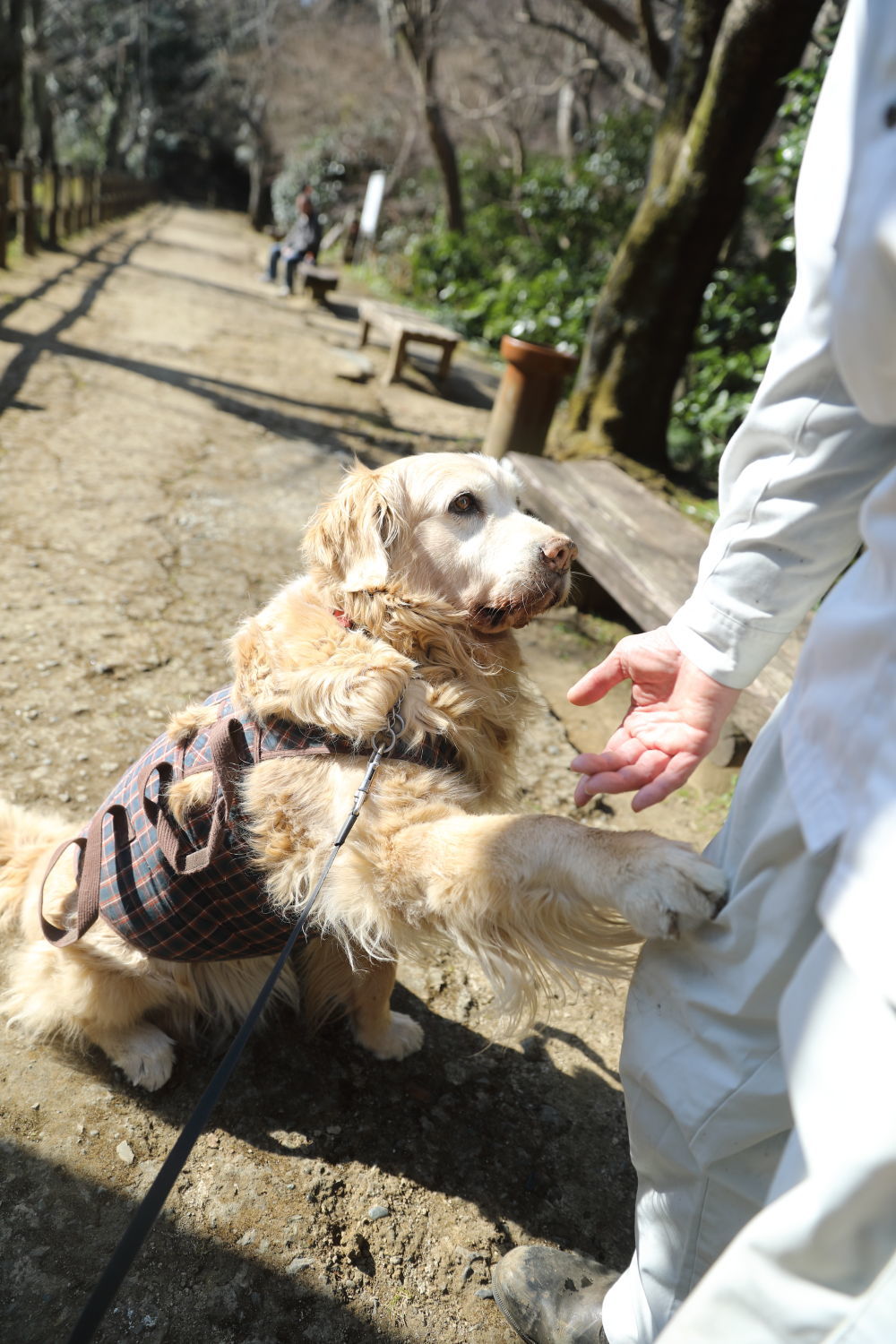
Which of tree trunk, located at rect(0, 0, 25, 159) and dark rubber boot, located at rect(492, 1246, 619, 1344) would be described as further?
tree trunk, located at rect(0, 0, 25, 159)

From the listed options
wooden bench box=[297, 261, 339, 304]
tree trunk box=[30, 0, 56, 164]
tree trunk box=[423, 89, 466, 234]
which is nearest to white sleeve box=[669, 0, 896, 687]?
wooden bench box=[297, 261, 339, 304]

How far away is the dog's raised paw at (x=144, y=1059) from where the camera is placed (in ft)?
7.07

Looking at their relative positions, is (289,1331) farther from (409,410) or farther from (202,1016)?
(409,410)

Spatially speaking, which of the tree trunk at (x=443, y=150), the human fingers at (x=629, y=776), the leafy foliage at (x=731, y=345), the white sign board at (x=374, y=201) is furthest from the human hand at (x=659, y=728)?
the white sign board at (x=374, y=201)

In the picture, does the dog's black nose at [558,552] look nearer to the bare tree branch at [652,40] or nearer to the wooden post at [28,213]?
the bare tree branch at [652,40]

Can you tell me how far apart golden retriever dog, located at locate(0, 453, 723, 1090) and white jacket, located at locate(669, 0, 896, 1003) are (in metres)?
0.39

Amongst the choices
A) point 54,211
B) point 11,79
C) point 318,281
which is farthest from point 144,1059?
point 11,79

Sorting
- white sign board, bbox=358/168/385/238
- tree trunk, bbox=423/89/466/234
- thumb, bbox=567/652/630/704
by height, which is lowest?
thumb, bbox=567/652/630/704

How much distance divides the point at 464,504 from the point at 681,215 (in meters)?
5.05

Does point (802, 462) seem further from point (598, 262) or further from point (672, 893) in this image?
point (598, 262)

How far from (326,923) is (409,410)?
8232mm

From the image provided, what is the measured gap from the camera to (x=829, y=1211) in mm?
798

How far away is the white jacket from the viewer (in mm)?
870

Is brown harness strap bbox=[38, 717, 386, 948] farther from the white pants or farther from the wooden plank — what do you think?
the wooden plank
